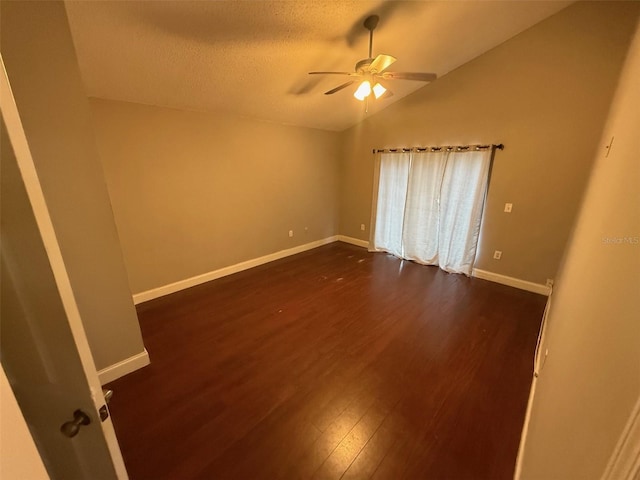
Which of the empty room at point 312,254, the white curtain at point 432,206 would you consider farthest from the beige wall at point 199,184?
the white curtain at point 432,206

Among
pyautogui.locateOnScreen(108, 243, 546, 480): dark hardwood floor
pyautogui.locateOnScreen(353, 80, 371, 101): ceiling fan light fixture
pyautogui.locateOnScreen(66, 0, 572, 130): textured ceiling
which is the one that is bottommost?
pyautogui.locateOnScreen(108, 243, 546, 480): dark hardwood floor

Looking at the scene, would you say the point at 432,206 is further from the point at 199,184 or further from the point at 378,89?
the point at 199,184

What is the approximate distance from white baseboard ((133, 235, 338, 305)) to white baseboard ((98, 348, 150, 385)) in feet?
2.66

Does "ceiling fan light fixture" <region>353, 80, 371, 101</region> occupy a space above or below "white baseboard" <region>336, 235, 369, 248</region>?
above

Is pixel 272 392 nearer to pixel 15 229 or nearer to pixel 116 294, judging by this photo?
pixel 116 294

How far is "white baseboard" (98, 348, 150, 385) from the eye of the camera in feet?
5.70

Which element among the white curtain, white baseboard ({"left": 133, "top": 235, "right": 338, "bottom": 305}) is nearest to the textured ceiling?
the white curtain

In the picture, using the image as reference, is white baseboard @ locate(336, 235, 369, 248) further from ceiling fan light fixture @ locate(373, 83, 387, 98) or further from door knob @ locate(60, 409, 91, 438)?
door knob @ locate(60, 409, 91, 438)

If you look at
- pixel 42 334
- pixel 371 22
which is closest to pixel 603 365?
pixel 42 334

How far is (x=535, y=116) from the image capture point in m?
2.84

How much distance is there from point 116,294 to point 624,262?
2.40 meters

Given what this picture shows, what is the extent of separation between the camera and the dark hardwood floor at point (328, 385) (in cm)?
133

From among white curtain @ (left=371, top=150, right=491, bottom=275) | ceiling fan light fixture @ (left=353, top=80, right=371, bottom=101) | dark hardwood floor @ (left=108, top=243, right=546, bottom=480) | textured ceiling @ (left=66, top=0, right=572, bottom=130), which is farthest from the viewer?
white curtain @ (left=371, top=150, right=491, bottom=275)

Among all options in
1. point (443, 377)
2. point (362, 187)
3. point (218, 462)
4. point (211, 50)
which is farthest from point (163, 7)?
point (362, 187)
